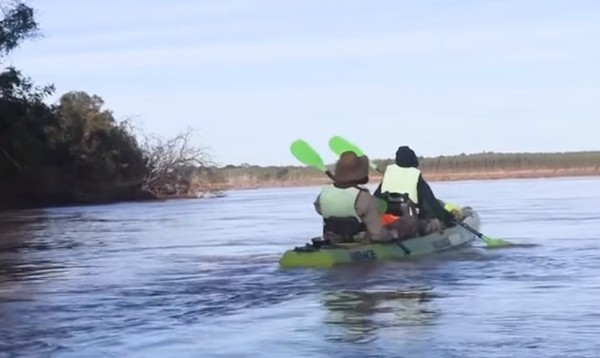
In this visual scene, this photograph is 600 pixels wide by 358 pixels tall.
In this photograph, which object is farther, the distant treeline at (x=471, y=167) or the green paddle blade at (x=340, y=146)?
the distant treeline at (x=471, y=167)

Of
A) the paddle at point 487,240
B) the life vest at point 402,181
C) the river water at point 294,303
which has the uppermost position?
the life vest at point 402,181

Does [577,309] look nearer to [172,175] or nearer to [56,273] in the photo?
[56,273]

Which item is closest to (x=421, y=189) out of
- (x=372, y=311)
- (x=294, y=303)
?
(x=294, y=303)

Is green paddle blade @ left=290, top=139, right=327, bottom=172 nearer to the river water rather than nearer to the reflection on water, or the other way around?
the river water

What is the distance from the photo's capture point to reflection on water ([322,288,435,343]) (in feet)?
30.0

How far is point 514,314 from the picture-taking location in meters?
10.1

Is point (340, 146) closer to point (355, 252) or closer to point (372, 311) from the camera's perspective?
point (355, 252)

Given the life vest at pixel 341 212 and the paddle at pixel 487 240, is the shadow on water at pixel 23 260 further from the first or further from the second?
the paddle at pixel 487 240

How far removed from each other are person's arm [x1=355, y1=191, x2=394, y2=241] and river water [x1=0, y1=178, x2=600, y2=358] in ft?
1.24

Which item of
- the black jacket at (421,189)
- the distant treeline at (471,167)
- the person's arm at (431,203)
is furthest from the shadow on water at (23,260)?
the distant treeline at (471,167)

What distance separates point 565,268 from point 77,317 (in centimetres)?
613

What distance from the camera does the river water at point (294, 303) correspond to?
8648 millimetres

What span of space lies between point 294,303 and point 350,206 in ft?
10.8

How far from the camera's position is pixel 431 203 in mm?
16406
